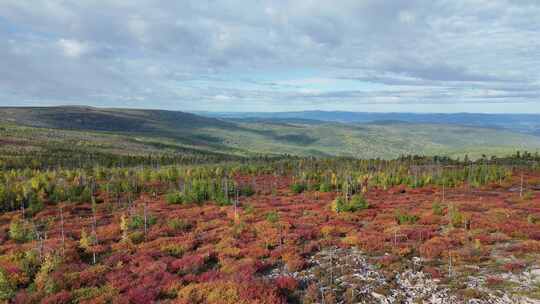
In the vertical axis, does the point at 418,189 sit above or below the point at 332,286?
below

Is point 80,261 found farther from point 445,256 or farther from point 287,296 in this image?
point 445,256

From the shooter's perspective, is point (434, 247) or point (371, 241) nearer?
point (434, 247)

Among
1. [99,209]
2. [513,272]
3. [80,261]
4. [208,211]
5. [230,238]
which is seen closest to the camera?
[513,272]

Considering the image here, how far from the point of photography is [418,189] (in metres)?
87.9

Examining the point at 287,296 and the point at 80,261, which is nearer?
the point at 287,296

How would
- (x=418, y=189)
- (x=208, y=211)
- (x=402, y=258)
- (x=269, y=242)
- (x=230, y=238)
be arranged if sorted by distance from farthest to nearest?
(x=418, y=189)
(x=208, y=211)
(x=230, y=238)
(x=269, y=242)
(x=402, y=258)

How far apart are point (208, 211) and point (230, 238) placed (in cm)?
2475

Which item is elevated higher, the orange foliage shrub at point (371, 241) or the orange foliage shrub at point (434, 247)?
the orange foliage shrub at point (434, 247)

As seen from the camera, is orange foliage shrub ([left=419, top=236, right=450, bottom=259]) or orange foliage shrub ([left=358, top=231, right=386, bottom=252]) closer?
orange foliage shrub ([left=419, top=236, right=450, bottom=259])

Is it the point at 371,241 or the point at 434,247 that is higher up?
the point at 434,247

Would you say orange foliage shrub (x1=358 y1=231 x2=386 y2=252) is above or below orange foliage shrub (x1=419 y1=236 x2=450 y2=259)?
below

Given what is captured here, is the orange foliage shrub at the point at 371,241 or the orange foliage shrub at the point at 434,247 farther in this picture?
the orange foliage shrub at the point at 371,241

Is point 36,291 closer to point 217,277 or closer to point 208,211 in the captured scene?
point 217,277

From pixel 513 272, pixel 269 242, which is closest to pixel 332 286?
pixel 269 242
